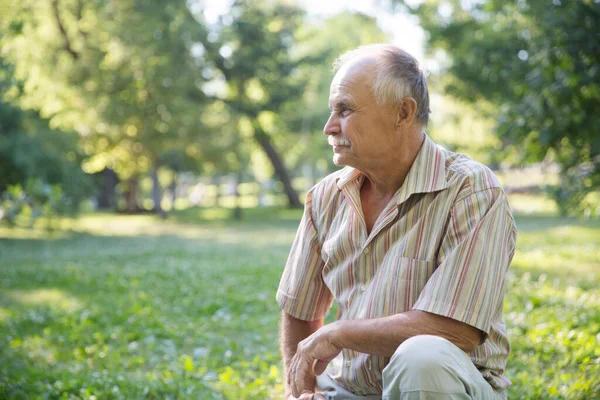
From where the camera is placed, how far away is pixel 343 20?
46.2 m

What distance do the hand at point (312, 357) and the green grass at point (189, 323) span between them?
1.65 metres

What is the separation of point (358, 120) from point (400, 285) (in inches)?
22.5

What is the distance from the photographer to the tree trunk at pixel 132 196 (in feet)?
112

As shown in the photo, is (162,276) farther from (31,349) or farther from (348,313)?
(348,313)

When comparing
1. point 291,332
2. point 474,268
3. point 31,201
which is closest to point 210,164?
point 31,201

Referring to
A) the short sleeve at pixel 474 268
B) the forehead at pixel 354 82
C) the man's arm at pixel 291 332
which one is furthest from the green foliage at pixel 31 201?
the short sleeve at pixel 474 268

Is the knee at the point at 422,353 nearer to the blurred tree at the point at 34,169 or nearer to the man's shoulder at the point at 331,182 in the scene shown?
the man's shoulder at the point at 331,182

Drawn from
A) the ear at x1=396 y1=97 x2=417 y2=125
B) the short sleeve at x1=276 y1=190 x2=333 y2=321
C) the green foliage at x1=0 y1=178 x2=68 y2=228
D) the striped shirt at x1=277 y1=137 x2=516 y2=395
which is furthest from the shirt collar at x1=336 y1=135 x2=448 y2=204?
the green foliage at x1=0 y1=178 x2=68 y2=228

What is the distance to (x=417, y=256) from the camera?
229cm

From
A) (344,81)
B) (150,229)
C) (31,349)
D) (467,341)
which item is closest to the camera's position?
(467,341)

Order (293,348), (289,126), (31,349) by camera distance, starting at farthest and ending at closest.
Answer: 1. (289,126)
2. (31,349)
3. (293,348)

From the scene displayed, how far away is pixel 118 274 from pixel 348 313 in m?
8.69

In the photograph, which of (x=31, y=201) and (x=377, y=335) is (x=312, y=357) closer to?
(x=377, y=335)

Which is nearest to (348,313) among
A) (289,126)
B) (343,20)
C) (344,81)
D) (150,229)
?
(344,81)
